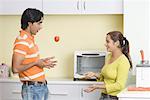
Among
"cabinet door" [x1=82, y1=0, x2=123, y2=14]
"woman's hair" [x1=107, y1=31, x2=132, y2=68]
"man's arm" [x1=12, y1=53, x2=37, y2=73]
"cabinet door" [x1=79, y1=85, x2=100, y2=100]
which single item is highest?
"cabinet door" [x1=82, y1=0, x2=123, y2=14]

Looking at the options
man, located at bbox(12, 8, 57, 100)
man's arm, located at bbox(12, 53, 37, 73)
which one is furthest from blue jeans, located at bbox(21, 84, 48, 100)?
man's arm, located at bbox(12, 53, 37, 73)

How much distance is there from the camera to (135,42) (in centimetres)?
→ 362

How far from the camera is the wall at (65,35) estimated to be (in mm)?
4086

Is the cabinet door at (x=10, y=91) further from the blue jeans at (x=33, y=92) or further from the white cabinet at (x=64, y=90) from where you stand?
the blue jeans at (x=33, y=92)

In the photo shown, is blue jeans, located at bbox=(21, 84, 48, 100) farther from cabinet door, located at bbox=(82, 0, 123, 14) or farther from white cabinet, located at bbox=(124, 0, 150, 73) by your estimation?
cabinet door, located at bbox=(82, 0, 123, 14)

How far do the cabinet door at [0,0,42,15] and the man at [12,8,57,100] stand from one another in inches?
47.6

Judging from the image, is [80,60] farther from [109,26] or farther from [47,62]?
[47,62]

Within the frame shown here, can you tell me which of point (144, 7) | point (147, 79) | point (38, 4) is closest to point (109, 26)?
point (144, 7)

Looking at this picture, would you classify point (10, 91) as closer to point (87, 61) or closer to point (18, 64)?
point (87, 61)

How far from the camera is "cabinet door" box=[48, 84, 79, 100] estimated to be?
372 cm

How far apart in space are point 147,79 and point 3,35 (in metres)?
2.03

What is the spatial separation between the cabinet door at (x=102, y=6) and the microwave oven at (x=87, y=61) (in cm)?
45

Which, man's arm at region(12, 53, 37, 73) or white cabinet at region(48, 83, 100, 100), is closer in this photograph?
man's arm at region(12, 53, 37, 73)

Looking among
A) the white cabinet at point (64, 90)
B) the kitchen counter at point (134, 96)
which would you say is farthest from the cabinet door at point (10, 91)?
the kitchen counter at point (134, 96)
